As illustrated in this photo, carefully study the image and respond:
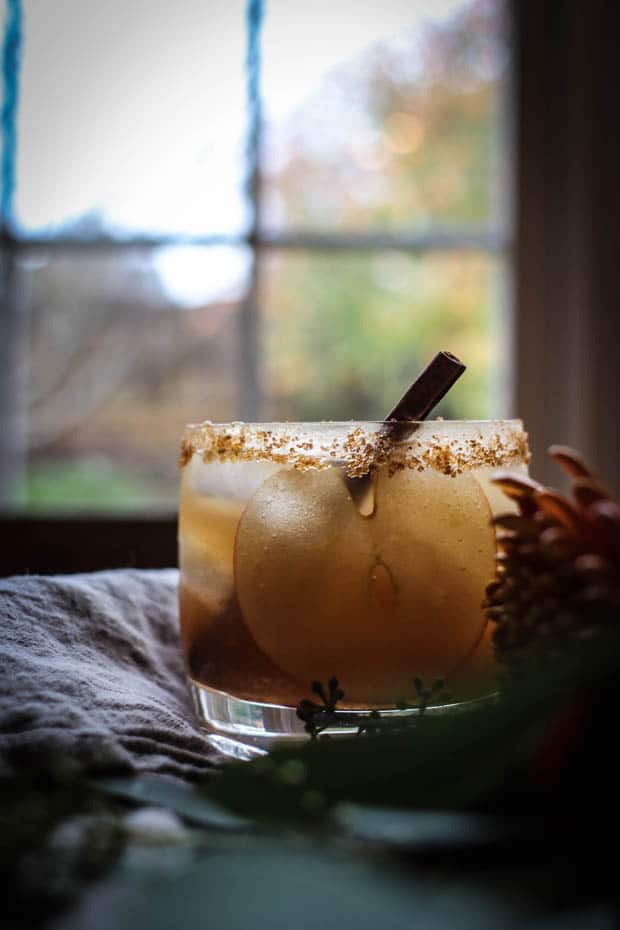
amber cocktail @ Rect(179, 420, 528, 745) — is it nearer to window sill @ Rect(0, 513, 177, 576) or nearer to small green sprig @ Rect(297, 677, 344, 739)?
small green sprig @ Rect(297, 677, 344, 739)

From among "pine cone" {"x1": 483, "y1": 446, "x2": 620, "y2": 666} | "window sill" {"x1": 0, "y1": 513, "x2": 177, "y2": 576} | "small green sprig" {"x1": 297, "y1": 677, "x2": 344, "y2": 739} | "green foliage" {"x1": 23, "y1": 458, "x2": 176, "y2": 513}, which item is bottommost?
"green foliage" {"x1": 23, "y1": 458, "x2": 176, "y2": 513}

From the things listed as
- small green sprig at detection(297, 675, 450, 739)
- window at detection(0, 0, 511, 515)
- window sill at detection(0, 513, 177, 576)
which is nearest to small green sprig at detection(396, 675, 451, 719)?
small green sprig at detection(297, 675, 450, 739)

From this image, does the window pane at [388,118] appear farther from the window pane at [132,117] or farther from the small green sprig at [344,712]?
the small green sprig at [344,712]

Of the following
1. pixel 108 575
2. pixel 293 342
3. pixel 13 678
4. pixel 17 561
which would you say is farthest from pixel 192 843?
pixel 293 342

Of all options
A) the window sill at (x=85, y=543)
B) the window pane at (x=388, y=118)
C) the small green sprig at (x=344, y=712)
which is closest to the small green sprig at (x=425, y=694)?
the small green sprig at (x=344, y=712)

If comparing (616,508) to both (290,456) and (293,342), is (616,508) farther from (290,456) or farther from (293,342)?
(293,342)

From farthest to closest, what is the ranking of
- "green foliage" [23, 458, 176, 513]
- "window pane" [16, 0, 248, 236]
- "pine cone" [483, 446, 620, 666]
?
"green foliage" [23, 458, 176, 513], "window pane" [16, 0, 248, 236], "pine cone" [483, 446, 620, 666]

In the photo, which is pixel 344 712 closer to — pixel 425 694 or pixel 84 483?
pixel 425 694
